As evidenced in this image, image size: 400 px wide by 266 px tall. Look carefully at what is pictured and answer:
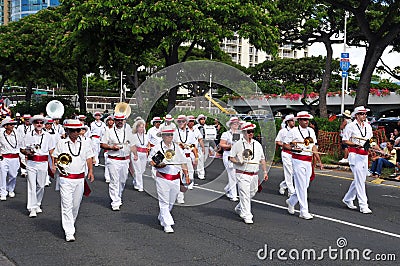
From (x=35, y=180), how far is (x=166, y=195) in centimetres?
301

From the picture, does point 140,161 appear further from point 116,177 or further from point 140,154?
point 116,177

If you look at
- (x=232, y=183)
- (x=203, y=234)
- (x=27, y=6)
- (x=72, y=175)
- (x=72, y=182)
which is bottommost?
(x=203, y=234)

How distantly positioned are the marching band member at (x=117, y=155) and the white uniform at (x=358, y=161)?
14.9ft

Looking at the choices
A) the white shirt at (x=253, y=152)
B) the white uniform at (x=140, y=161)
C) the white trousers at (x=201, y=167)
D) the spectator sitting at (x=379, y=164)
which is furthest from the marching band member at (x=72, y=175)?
the spectator sitting at (x=379, y=164)

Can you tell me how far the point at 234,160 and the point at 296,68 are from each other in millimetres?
43448

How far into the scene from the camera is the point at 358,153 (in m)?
10.7

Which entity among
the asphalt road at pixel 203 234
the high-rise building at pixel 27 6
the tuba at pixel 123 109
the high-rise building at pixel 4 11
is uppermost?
the high-rise building at pixel 4 11

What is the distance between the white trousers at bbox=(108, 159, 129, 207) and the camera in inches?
422

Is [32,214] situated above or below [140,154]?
below

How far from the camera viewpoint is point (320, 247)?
25.2 feet

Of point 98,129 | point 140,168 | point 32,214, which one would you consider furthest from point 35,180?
point 98,129

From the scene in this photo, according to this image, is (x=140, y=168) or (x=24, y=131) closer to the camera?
(x=24, y=131)

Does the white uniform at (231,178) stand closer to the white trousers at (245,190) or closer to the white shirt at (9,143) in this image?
the white trousers at (245,190)

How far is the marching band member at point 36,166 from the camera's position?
10023 millimetres
